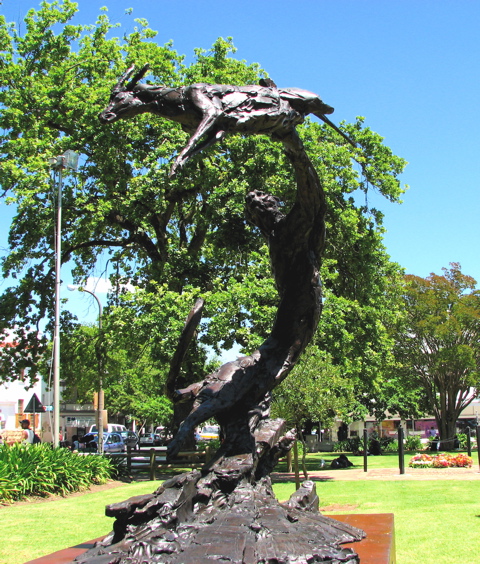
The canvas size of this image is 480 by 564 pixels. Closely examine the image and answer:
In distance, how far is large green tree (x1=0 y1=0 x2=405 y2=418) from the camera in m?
18.0

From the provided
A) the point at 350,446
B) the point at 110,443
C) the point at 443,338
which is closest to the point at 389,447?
the point at 350,446

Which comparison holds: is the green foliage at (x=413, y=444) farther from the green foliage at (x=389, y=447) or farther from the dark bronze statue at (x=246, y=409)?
the dark bronze statue at (x=246, y=409)

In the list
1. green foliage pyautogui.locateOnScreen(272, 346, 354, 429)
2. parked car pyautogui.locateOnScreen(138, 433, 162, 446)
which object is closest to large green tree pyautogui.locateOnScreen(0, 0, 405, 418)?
green foliage pyautogui.locateOnScreen(272, 346, 354, 429)

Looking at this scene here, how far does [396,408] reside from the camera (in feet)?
128

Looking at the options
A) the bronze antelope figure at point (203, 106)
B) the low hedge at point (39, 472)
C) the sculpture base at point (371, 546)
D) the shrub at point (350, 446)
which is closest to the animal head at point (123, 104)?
the bronze antelope figure at point (203, 106)

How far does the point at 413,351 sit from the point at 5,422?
86.1ft

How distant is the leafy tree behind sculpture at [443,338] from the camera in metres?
29.7

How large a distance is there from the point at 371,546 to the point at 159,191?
14915mm

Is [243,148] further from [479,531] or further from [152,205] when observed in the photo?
[479,531]

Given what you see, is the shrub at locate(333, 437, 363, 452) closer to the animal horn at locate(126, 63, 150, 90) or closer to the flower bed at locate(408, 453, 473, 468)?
the flower bed at locate(408, 453, 473, 468)

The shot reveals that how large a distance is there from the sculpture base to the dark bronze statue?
7.0 inches

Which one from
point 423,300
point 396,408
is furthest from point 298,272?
point 396,408

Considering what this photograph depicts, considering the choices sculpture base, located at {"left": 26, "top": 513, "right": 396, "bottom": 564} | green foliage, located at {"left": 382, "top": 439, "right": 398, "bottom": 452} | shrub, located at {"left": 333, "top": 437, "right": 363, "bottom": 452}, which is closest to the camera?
sculpture base, located at {"left": 26, "top": 513, "right": 396, "bottom": 564}

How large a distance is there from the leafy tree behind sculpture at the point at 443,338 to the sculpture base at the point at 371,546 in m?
23.4
